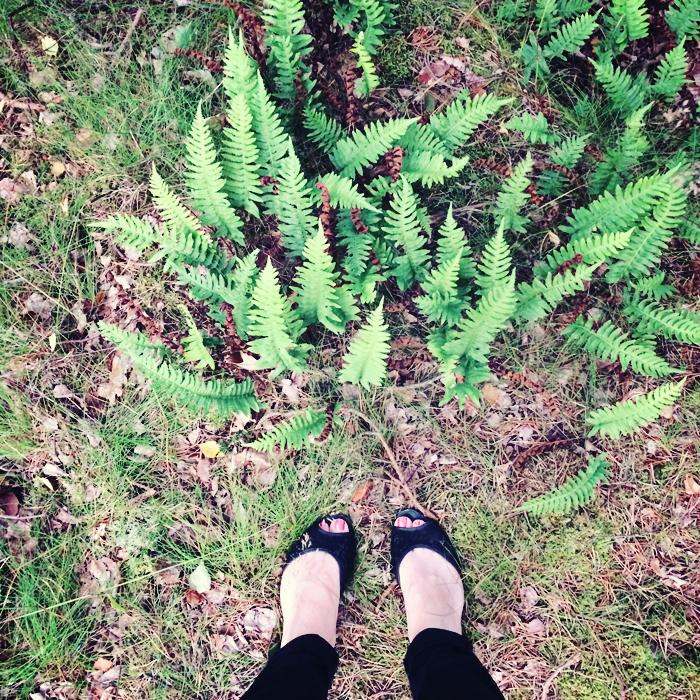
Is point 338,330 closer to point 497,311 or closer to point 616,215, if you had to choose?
point 497,311

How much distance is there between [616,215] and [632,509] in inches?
66.3

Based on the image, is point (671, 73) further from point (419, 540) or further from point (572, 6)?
point (419, 540)

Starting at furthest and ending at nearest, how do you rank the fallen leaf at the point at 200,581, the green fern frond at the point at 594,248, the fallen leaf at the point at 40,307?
the fallen leaf at the point at 40,307 → the fallen leaf at the point at 200,581 → the green fern frond at the point at 594,248

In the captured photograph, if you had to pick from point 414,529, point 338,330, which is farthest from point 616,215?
point 414,529

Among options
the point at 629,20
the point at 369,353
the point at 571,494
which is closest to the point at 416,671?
the point at 571,494

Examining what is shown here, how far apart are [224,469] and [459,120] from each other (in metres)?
2.36

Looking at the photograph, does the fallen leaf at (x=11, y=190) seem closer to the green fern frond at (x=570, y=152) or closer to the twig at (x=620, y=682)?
the green fern frond at (x=570, y=152)

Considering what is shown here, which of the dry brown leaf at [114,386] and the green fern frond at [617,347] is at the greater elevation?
the green fern frond at [617,347]

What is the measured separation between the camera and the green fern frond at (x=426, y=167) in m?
2.76

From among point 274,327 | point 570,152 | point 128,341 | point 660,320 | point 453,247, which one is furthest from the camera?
point 570,152

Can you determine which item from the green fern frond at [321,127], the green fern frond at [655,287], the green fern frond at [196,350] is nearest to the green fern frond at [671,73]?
the green fern frond at [655,287]

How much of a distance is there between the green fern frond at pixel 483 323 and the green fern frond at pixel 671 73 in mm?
1627

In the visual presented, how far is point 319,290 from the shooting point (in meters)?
2.70

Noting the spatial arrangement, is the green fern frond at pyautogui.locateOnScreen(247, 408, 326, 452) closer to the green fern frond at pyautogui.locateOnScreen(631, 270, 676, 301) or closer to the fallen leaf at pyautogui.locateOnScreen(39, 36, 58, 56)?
the green fern frond at pyautogui.locateOnScreen(631, 270, 676, 301)
